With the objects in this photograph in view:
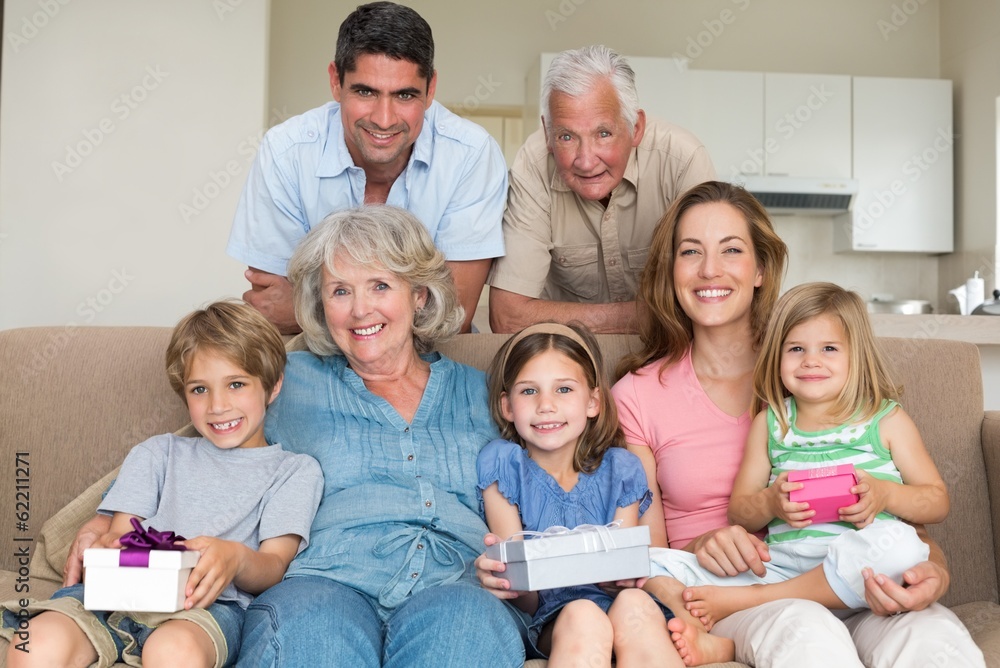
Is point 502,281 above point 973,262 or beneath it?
beneath

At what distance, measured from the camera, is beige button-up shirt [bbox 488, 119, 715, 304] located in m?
2.58

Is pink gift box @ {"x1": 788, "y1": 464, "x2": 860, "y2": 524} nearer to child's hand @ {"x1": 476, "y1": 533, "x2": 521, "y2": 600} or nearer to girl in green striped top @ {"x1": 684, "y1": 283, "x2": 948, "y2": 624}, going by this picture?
girl in green striped top @ {"x1": 684, "y1": 283, "x2": 948, "y2": 624}

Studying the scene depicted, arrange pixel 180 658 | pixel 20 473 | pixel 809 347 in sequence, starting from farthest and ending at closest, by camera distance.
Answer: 1. pixel 20 473
2. pixel 809 347
3. pixel 180 658

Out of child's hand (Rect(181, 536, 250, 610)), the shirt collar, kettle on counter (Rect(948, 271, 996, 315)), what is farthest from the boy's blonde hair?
kettle on counter (Rect(948, 271, 996, 315))

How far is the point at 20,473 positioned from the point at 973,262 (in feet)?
17.5


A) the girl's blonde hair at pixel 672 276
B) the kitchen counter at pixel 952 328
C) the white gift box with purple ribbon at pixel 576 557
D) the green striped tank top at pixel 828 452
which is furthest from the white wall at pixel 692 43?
the white gift box with purple ribbon at pixel 576 557

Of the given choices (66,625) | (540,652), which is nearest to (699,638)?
(540,652)

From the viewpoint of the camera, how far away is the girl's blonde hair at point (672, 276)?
2064 mm

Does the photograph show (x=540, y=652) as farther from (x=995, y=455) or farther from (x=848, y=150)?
(x=848, y=150)

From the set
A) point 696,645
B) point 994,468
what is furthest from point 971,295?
point 696,645

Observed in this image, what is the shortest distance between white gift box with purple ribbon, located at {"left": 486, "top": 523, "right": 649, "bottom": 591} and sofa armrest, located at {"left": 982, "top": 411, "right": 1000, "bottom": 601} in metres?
0.89

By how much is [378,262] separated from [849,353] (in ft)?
3.18

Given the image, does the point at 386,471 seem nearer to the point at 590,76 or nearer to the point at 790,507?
the point at 790,507

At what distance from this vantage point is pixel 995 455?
199 centimetres
